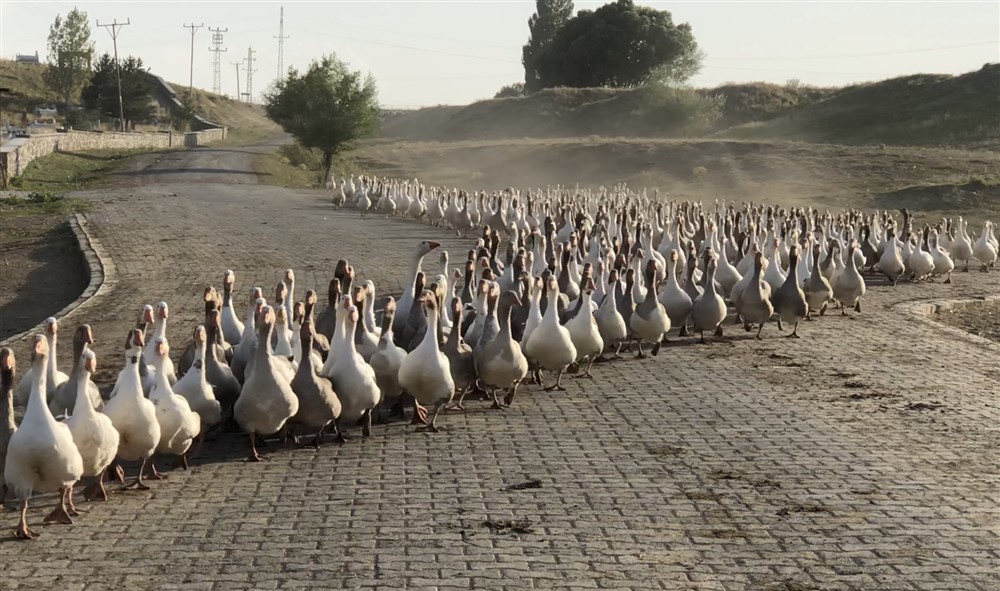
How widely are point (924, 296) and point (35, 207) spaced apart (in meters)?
26.1

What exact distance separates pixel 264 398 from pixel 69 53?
97.1m

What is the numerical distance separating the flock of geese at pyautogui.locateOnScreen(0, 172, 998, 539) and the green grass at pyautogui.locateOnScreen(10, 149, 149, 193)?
87.7ft

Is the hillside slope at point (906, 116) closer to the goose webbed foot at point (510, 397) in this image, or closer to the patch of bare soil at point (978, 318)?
the patch of bare soil at point (978, 318)

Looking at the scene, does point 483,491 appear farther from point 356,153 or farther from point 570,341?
point 356,153

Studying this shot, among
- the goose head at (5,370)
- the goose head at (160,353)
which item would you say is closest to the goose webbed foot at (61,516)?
the goose head at (5,370)

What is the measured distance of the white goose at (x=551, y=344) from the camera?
1309 cm

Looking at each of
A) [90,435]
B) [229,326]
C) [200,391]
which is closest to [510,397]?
[229,326]

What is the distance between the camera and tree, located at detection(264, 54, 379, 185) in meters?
55.3

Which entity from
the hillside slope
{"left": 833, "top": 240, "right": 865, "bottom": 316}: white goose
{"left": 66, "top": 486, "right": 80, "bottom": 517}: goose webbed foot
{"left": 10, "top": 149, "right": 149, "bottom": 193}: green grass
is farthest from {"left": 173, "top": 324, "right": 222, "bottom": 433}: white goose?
the hillside slope

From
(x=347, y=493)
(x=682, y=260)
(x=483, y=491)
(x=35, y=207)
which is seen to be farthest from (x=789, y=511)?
(x=35, y=207)

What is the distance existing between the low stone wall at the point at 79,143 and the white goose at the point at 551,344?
34633 mm

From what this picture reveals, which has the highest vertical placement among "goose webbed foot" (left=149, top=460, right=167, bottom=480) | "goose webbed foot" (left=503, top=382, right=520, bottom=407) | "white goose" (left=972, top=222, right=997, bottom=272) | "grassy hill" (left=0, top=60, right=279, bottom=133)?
"grassy hill" (left=0, top=60, right=279, bottom=133)

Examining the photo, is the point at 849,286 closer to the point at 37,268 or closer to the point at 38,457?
the point at 38,457

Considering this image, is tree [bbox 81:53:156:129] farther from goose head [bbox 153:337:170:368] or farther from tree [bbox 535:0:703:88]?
goose head [bbox 153:337:170:368]
